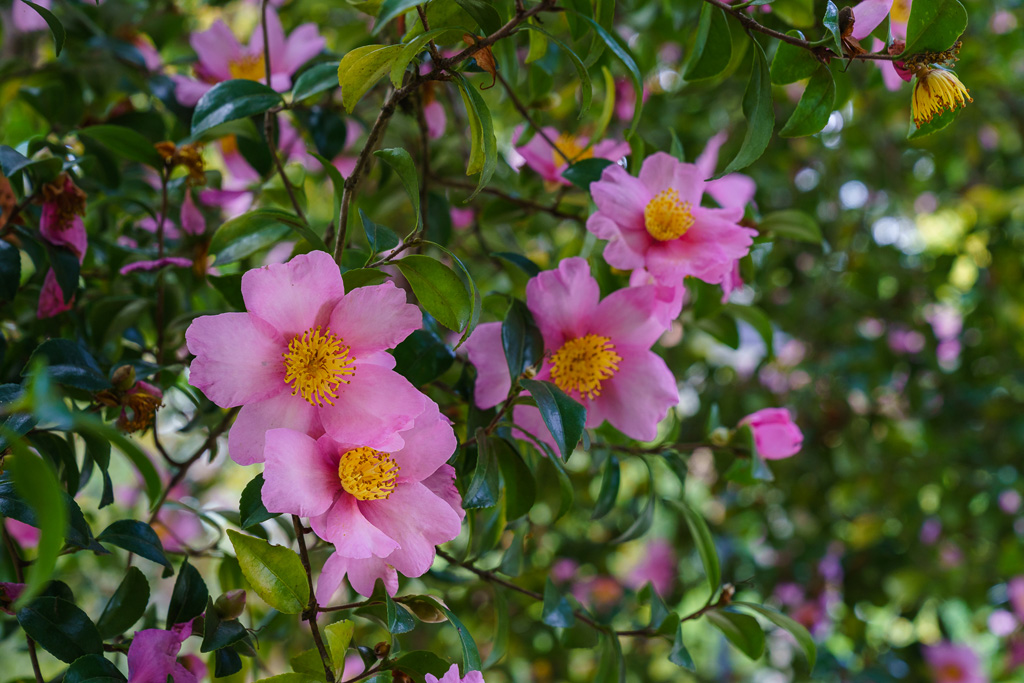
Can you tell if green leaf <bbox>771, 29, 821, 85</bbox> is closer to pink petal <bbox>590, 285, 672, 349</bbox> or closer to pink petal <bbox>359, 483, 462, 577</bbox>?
pink petal <bbox>590, 285, 672, 349</bbox>

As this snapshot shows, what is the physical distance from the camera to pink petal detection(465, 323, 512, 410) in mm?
597

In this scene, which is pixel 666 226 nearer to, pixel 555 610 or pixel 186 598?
pixel 555 610

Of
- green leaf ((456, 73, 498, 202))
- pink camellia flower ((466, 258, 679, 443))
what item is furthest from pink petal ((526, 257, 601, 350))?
green leaf ((456, 73, 498, 202))

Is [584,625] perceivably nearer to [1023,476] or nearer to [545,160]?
[545,160]

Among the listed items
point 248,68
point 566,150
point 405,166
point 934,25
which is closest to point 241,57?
point 248,68

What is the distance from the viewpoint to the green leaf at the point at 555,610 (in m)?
0.67

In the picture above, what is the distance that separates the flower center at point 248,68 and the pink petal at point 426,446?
1.90 feet

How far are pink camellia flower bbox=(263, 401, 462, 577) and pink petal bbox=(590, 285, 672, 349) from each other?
0.19 meters

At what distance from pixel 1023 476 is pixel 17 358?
5.81 ft

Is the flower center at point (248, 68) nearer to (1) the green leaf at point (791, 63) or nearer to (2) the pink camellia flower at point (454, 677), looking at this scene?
(1) the green leaf at point (791, 63)

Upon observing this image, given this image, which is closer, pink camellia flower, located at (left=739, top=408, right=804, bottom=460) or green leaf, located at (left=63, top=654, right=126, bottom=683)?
green leaf, located at (left=63, top=654, right=126, bottom=683)

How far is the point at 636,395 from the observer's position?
651 mm

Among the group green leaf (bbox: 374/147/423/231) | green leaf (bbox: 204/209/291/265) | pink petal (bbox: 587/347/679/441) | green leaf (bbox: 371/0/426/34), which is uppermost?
green leaf (bbox: 371/0/426/34)

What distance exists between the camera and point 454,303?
0.52m
